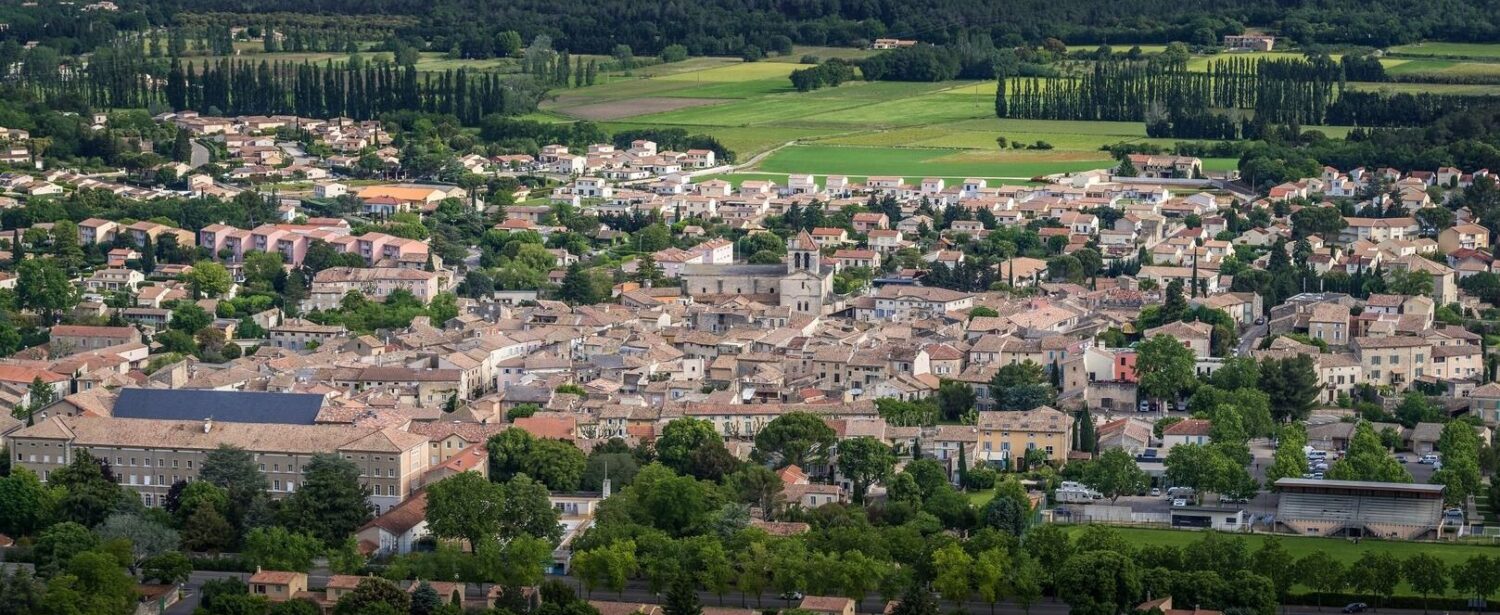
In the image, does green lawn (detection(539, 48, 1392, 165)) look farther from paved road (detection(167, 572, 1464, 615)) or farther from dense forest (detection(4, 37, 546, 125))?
paved road (detection(167, 572, 1464, 615))

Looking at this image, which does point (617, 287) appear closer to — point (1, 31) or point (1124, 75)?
point (1124, 75)

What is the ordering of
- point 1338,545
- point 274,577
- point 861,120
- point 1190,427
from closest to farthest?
point 274,577, point 1338,545, point 1190,427, point 861,120

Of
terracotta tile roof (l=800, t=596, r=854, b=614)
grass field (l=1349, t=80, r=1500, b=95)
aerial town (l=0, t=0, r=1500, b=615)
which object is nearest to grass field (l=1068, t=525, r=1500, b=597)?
aerial town (l=0, t=0, r=1500, b=615)

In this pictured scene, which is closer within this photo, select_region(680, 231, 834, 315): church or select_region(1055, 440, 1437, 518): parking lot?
select_region(1055, 440, 1437, 518): parking lot

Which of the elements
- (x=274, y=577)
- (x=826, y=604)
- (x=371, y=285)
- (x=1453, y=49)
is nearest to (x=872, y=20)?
(x=1453, y=49)

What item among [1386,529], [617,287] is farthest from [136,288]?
[1386,529]

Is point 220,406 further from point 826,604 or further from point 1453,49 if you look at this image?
point 1453,49
